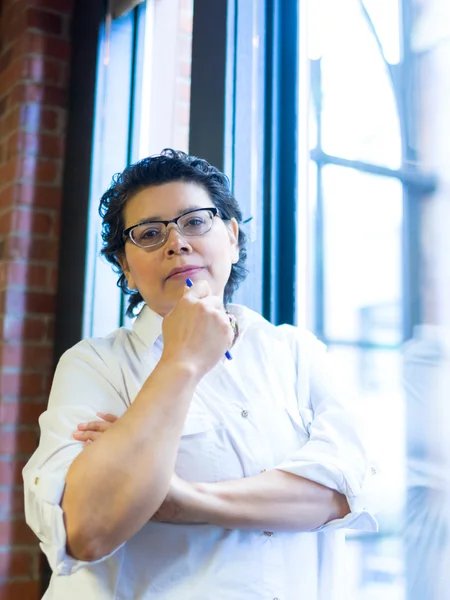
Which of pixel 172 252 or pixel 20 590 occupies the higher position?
pixel 172 252

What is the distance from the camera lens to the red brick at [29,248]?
82.2 inches

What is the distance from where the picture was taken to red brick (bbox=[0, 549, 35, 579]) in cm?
197

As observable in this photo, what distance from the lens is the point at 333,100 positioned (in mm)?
1368

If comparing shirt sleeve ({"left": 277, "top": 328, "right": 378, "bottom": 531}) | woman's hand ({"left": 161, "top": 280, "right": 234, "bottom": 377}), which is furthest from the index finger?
shirt sleeve ({"left": 277, "top": 328, "right": 378, "bottom": 531})

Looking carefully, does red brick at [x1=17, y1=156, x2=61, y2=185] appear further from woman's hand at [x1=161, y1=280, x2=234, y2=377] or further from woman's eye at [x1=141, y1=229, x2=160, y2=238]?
woman's hand at [x1=161, y1=280, x2=234, y2=377]

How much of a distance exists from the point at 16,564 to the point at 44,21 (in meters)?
1.71

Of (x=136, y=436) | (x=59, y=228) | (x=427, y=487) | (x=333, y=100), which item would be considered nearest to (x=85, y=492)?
(x=136, y=436)

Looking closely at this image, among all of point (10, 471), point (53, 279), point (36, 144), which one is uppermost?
point (36, 144)

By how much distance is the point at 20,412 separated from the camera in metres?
2.04

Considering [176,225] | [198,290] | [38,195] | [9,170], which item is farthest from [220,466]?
[9,170]

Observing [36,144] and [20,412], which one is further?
[36,144]

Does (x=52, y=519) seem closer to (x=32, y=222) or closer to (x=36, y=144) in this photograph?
(x=32, y=222)

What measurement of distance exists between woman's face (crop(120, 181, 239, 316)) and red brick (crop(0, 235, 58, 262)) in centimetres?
95

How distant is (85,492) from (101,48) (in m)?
1.59
